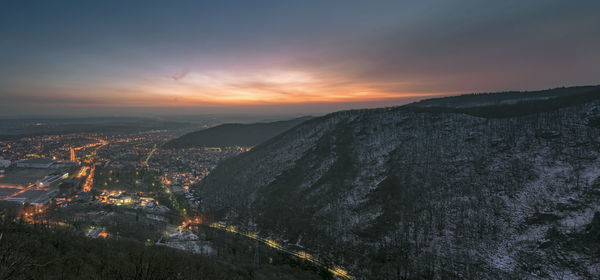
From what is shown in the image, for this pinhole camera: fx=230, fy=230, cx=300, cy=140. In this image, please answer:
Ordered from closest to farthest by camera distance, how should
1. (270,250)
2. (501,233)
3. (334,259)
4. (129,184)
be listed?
(501,233) < (334,259) < (270,250) < (129,184)

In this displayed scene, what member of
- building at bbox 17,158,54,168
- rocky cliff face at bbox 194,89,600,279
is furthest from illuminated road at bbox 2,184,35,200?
rocky cliff face at bbox 194,89,600,279

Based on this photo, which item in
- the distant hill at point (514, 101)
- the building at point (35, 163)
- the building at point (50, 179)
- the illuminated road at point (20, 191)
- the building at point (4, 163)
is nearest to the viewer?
the distant hill at point (514, 101)

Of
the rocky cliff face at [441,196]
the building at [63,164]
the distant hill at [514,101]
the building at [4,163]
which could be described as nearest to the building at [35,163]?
the building at [63,164]

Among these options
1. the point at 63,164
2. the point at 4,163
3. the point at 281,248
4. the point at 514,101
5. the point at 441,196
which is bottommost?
the point at 281,248

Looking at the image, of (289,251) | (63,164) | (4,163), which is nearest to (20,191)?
(63,164)

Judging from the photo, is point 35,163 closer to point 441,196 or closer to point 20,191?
point 20,191

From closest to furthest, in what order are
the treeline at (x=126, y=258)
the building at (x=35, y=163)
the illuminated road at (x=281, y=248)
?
the treeline at (x=126, y=258) < the illuminated road at (x=281, y=248) < the building at (x=35, y=163)

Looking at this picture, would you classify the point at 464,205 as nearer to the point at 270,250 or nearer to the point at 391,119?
the point at 270,250

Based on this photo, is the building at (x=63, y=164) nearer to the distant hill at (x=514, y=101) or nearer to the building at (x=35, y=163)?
the building at (x=35, y=163)

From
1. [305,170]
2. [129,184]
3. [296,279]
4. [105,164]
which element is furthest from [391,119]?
[105,164]
